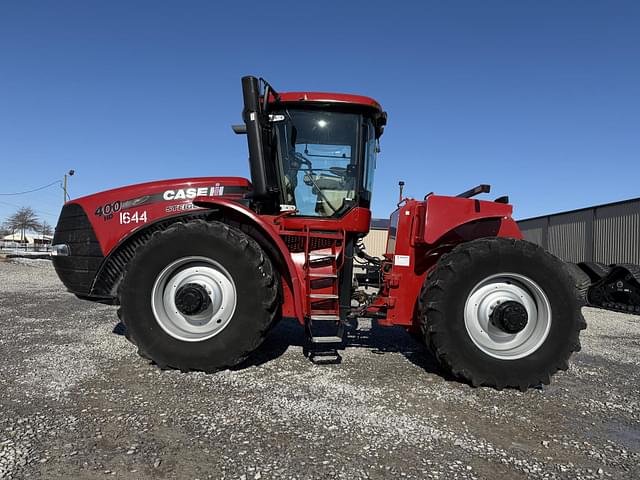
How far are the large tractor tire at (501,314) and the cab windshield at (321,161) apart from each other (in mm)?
1243

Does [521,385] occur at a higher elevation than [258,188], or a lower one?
lower

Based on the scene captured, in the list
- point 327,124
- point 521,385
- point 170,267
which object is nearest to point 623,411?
point 521,385

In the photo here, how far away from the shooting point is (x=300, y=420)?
2719 mm

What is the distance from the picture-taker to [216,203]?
12.6 feet

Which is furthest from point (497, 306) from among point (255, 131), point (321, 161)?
point (255, 131)

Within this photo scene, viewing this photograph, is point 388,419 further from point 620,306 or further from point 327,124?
point 620,306

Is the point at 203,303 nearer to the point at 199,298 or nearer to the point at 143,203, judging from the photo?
the point at 199,298

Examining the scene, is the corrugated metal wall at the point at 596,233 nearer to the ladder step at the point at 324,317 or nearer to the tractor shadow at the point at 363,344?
the tractor shadow at the point at 363,344

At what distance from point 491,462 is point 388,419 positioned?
689 millimetres

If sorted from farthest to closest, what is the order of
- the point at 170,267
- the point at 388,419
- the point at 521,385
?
the point at 170,267 → the point at 521,385 → the point at 388,419

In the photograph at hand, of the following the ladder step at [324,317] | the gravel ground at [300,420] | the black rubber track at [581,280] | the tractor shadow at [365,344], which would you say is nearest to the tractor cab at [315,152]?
the ladder step at [324,317]

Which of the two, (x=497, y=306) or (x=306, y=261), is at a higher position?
(x=306, y=261)

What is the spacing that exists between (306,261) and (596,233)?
16.6m

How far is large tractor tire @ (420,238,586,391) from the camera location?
11.3 feet
